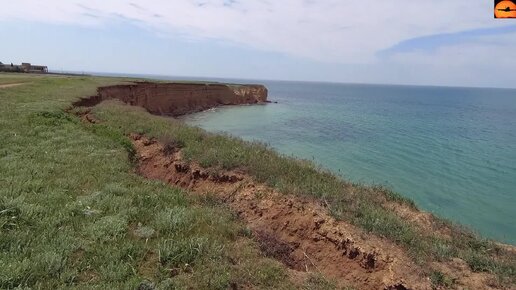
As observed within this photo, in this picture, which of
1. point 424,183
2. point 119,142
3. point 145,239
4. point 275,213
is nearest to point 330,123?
point 424,183

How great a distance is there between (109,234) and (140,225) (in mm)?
689

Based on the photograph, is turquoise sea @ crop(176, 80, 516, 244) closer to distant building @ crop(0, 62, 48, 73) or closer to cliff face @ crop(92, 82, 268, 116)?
cliff face @ crop(92, 82, 268, 116)

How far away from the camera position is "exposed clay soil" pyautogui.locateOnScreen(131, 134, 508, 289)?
748 centimetres

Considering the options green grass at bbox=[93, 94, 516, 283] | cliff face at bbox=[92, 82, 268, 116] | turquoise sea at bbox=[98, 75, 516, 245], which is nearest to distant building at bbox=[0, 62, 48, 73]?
cliff face at bbox=[92, 82, 268, 116]

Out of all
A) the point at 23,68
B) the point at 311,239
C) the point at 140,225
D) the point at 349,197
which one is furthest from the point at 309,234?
the point at 23,68

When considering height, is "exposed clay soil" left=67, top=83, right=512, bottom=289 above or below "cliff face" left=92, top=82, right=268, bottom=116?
below

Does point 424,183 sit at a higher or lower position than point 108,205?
lower

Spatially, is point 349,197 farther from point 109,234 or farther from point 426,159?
point 426,159

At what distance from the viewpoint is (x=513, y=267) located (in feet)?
25.7

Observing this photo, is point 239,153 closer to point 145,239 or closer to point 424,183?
point 145,239

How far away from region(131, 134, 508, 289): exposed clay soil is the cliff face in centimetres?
2529

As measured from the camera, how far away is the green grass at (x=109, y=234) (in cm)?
604

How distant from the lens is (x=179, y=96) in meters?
68.1

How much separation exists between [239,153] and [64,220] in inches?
274
